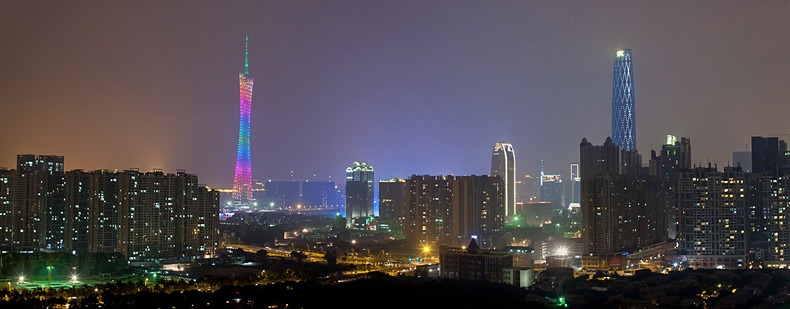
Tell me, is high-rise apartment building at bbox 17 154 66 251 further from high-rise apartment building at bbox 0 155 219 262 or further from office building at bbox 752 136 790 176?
office building at bbox 752 136 790 176

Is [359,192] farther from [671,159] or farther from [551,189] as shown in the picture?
[671,159]

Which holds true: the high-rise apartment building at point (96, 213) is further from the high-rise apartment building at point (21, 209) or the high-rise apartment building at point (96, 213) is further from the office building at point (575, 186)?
the office building at point (575, 186)

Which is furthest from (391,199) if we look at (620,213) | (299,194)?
(299,194)

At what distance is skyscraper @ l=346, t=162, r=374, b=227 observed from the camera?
27503mm

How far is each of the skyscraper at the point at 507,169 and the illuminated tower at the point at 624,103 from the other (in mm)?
2784

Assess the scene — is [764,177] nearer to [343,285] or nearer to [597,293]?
[597,293]

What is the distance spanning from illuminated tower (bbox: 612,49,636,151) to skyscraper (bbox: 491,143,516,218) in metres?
2.78

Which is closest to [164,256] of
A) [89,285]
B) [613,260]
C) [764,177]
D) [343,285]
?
[89,285]

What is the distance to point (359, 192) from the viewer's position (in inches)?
1104

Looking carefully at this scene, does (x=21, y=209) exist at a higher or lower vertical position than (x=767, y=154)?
lower

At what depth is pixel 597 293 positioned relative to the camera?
469 inches

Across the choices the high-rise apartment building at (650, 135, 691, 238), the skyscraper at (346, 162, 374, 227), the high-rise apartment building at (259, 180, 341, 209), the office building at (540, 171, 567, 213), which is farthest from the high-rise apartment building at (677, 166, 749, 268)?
the high-rise apartment building at (259, 180, 341, 209)

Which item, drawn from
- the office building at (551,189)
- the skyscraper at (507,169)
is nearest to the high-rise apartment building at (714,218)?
the skyscraper at (507,169)

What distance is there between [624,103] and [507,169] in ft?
11.5
